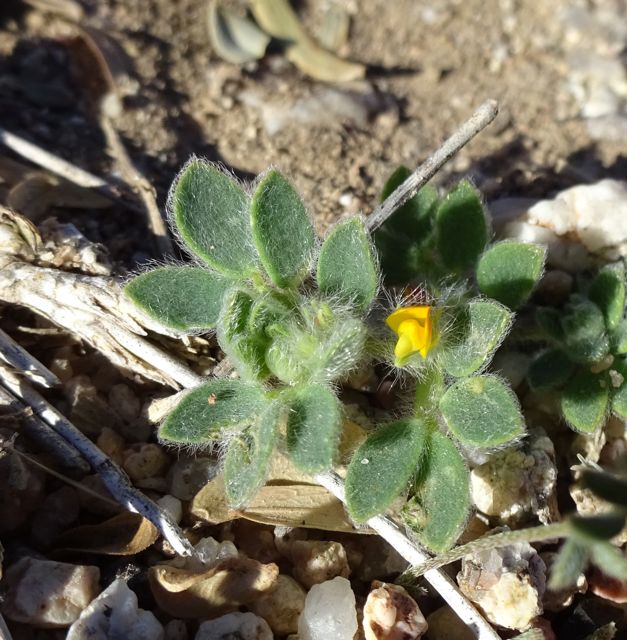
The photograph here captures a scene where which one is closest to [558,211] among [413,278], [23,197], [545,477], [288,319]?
[413,278]

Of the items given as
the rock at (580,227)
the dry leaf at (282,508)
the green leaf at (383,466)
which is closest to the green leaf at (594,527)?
the green leaf at (383,466)

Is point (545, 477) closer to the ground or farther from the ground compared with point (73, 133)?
closer to the ground

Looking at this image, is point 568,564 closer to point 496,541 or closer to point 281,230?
point 496,541

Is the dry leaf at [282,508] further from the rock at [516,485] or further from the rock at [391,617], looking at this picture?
the rock at [516,485]

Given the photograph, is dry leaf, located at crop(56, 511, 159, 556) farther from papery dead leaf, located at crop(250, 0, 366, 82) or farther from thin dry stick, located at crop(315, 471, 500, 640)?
papery dead leaf, located at crop(250, 0, 366, 82)

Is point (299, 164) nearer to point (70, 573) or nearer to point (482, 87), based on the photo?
point (482, 87)

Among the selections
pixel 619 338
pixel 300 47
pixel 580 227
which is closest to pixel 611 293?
pixel 619 338

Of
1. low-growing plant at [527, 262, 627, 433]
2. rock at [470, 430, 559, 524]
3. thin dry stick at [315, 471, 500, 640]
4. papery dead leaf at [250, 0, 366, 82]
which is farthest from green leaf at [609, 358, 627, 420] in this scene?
papery dead leaf at [250, 0, 366, 82]
